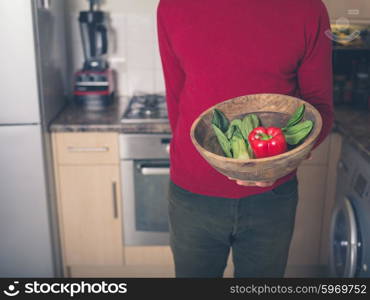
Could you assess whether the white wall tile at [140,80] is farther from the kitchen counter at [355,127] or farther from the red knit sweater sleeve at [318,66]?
the red knit sweater sleeve at [318,66]

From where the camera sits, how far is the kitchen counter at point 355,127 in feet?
5.47

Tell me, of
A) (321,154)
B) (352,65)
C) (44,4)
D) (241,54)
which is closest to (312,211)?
(321,154)

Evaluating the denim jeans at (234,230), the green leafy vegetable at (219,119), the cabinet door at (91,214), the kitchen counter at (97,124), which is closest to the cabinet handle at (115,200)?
the cabinet door at (91,214)

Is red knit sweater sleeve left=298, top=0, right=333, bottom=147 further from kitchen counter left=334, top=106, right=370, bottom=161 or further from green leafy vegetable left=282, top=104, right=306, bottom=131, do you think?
kitchen counter left=334, top=106, right=370, bottom=161

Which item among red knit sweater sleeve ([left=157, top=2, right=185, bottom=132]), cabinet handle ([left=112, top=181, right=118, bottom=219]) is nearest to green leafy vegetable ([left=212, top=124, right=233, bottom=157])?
red knit sweater sleeve ([left=157, top=2, right=185, bottom=132])

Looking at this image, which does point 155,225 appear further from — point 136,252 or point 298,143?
point 298,143

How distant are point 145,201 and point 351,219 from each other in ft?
2.89

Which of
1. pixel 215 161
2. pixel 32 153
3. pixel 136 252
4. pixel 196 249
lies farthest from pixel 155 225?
pixel 215 161

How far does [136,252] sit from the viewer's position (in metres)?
2.17

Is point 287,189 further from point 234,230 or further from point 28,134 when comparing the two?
point 28,134

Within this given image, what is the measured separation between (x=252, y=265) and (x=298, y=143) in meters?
0.40

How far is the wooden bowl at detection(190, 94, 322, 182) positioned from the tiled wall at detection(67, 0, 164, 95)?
4.60 ft

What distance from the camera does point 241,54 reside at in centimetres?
111

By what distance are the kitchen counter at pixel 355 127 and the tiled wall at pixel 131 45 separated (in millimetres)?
969
